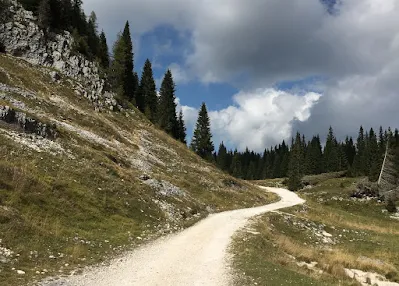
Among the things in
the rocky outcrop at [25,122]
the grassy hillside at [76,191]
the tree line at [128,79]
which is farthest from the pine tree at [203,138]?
the rocky outcrop at [25,122]

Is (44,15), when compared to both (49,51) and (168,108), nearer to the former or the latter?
(49,51)

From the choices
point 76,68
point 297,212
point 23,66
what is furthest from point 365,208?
point 23,66

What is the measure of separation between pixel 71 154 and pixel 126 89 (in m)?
72.3

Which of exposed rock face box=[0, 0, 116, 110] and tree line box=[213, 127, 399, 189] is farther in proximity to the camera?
tree line box=[213, 127, 399, 189]

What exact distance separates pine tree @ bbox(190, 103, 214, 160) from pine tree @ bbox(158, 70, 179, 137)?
6200 millimetres

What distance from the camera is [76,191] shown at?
25562mm

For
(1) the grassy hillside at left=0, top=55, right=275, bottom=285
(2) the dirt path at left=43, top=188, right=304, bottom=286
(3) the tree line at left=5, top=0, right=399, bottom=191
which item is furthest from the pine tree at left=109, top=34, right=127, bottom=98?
(2) the dirt path at left=43, top=188, right=304, bottom=286

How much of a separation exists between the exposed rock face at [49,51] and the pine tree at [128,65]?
25555 mm

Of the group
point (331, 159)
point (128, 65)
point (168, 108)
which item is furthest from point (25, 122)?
point (331, 159)

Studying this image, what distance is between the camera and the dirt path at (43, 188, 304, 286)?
15.1 metres

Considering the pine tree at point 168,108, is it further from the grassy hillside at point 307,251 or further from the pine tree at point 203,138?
the grassy hillside at point 307,251

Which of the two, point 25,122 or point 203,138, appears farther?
point 203,138

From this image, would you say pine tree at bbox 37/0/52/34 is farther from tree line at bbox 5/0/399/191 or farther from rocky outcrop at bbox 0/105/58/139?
rocky outcrop at bbox 0/105/58/139

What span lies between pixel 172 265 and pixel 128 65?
95.6 metres
